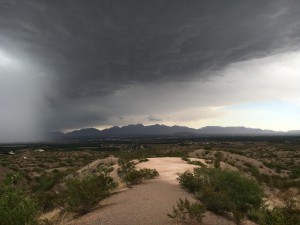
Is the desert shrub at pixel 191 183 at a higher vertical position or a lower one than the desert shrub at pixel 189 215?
higher

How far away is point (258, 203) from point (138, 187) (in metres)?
6.15

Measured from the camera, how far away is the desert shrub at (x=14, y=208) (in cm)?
955

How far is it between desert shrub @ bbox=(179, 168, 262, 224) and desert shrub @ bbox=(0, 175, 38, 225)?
682 cm

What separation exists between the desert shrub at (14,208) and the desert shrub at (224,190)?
682 centimetres

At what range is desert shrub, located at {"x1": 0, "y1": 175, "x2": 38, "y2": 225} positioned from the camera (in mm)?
9553

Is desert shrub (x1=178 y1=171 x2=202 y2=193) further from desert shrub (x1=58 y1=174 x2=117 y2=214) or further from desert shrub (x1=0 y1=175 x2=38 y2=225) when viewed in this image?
desert shrub (x1=0 y1=175 x2=38 y2=225)

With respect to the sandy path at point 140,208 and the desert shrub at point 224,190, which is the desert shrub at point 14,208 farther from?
the desert shrub at point 224,190

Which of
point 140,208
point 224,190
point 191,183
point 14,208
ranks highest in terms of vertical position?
point 14,208

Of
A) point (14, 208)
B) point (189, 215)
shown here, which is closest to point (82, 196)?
point (14, 208)

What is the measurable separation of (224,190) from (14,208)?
9123 mm

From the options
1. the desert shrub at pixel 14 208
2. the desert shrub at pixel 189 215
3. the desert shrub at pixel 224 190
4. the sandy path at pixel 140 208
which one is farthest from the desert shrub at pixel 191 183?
the desert shrub at pixel 14 208

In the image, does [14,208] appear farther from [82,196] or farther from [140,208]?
[140,208]

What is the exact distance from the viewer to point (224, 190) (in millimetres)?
14945

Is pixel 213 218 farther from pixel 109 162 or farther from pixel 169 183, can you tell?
pixel 109 162
